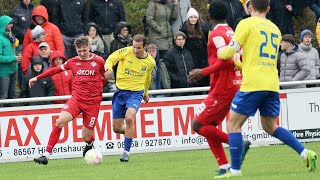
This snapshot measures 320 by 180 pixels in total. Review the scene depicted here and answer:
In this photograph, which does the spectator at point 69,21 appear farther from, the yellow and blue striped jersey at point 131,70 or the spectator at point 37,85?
the yellow and blue striped jersey at point 131,70

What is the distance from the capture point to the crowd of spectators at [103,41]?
20016 millimetres

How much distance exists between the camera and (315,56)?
21.5 m

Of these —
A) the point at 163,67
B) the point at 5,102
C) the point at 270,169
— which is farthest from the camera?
the point at 163,67

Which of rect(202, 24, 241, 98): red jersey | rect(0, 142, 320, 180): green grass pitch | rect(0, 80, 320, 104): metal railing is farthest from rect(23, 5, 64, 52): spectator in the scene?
rect(202, 24, 241, 98): red jersey

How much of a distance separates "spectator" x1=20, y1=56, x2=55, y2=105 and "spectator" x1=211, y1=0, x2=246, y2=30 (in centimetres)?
447

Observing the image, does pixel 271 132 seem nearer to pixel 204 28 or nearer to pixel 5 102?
pixel 5 102

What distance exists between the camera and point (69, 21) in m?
21.3

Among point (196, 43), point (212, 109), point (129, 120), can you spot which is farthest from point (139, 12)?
point (212, 109)

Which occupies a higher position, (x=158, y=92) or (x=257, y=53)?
(x=257, y=53)

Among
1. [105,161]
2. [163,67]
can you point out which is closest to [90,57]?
[105,161]

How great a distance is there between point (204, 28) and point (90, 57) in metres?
4.82

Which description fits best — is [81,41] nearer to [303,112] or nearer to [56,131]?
[56,131]

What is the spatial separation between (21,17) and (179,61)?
3372 millimetres

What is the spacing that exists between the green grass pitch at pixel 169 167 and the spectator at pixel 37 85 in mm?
1562
